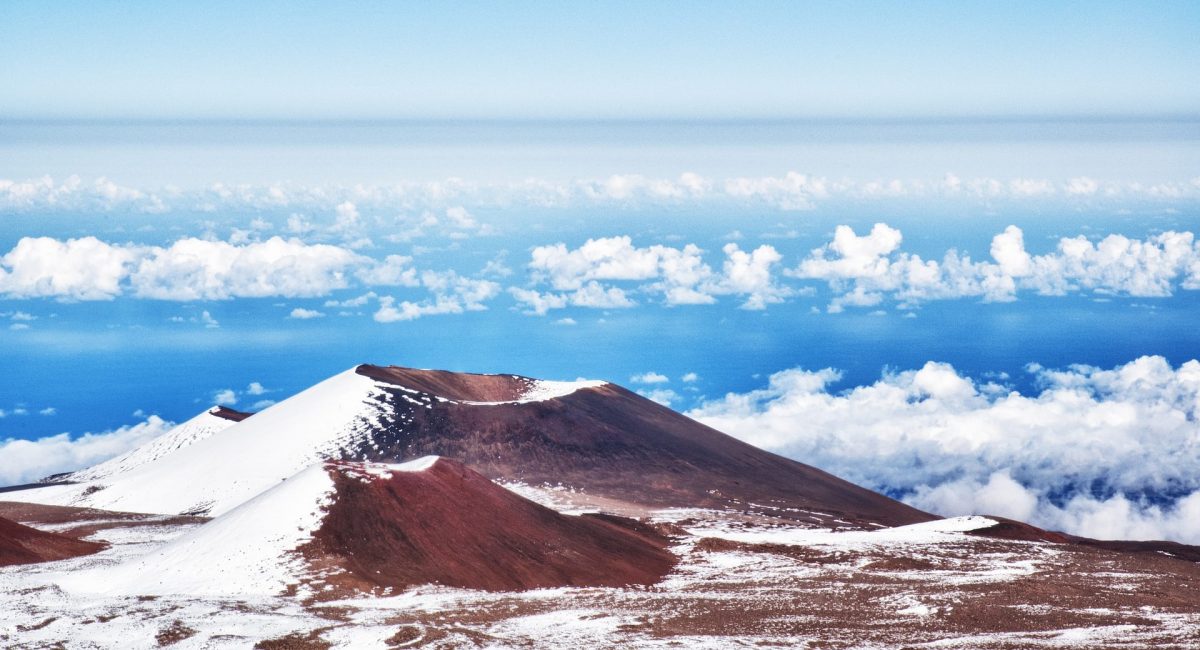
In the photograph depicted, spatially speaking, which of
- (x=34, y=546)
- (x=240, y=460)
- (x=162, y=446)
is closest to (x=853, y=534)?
(x=240, y=460)

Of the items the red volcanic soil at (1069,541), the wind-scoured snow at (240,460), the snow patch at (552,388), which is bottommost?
the red volcanic soil at (1069,541)

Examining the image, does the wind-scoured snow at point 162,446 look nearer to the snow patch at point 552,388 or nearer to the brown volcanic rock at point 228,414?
the brown volcanic rock at point 228,414

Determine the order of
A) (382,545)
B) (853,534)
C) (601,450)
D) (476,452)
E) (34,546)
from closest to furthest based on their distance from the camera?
(382,545) < (34,546) < (853,534) < (476,452) < (601,450)

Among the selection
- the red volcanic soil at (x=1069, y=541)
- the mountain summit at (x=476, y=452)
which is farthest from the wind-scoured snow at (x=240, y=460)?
the red volcanic soil at (x=1069, y=541)

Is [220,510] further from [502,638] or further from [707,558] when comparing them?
[502,638]

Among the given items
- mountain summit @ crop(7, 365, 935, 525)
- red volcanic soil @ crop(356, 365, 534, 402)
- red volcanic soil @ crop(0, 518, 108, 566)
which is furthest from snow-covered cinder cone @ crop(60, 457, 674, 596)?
red volcanic soil @ crop(356, 365, 534, 402)

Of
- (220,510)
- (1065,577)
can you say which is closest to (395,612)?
(1065,577)

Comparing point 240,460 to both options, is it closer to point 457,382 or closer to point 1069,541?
point 457,382
